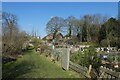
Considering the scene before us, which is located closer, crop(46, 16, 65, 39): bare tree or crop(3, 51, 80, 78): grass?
crop(3, 51, 80, 78): grass

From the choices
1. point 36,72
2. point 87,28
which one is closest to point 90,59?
point 36,72

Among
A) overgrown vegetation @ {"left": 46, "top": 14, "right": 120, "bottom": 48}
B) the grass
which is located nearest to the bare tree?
overgrown vegetation @ {"left": 46, "top": 14, "right": 120, "bottom": 48}

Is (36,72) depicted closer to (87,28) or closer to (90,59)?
(90,59)

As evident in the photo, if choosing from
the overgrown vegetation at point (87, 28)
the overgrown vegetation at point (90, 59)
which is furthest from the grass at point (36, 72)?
the overgrown vegetation at point (87, 28)

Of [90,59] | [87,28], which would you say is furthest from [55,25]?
[90,59]

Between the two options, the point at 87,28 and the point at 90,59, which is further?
the point at 87,28

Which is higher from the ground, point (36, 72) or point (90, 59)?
point (90, 59)

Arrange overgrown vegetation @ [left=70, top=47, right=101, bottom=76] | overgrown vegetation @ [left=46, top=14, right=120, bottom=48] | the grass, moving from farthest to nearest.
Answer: overgrown vegetation @ [left=46, top=14, right=120, bottom=48] < overgrown vegetation @ [left=70, top=47, right=101, bottom=76] < the grass

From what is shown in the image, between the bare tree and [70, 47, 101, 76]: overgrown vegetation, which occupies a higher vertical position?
the bare tree

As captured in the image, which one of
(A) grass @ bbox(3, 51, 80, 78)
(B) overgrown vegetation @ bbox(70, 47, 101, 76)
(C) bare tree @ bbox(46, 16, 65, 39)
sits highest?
(C) bare tree @ bbox(46, 16, 65, 39)

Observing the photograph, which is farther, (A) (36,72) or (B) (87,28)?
(B) (87,28)

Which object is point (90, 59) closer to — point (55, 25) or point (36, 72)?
point (36, 72)

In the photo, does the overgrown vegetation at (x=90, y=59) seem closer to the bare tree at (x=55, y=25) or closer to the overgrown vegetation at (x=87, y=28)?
the overgrown vegetation at (x=87, y=28)

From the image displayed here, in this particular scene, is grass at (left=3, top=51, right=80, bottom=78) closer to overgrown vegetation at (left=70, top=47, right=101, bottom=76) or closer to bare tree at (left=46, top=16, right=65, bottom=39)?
overgrown vegetation at (left=70, top=47, right=101, bottom=76)
